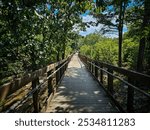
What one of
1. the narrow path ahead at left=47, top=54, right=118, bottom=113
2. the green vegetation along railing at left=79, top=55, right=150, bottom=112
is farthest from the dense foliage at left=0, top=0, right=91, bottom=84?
the green vegetation along railing at left=79, top=55, right=150, bottom=112

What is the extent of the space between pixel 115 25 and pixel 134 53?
6.76 ft

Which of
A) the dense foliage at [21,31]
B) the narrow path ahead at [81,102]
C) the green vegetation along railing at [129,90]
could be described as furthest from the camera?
the narrow path ahead at [81,102]

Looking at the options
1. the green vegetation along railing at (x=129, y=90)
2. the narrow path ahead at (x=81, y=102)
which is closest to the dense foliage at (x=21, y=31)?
the narrow path ahead at (x=81, y=102)

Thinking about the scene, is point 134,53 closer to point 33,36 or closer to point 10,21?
point 33,36

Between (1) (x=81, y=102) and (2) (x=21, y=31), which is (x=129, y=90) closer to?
(1) (x=81, y=102)

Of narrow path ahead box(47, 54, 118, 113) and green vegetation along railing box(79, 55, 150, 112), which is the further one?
narrow path ahead box(47, 54, 118, 113)

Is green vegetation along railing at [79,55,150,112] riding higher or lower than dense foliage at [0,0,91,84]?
lower

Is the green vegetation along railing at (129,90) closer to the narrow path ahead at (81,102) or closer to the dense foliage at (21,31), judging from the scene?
the narrow path ahead at (81,102)

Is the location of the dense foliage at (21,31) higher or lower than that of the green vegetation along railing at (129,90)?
higher

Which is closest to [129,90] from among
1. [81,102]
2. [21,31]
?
[81,102]

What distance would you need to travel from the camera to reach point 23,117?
3162mm

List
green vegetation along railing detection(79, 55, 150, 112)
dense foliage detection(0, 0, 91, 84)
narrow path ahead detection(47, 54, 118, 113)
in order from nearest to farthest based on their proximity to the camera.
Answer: green vegetation along railing detection(79, 55, 150, 112) < dense foliage detection(0, 0, 91, 84) < narrow path ahead detection(47, 54, 118, 113)

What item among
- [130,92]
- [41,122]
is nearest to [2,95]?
[41,122]

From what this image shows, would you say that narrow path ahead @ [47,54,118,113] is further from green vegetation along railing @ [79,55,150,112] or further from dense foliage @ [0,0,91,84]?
dense foliage @ [0,0,91,84]
